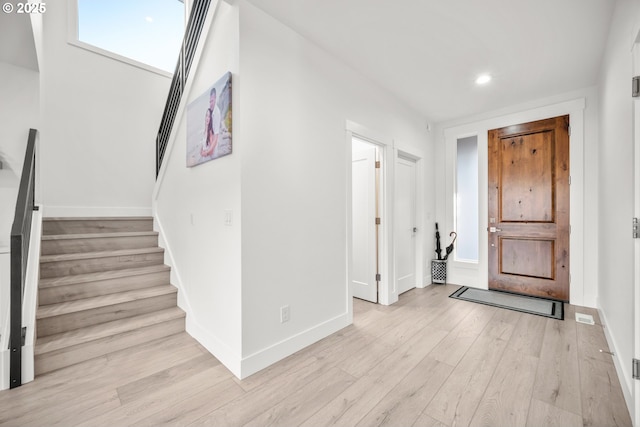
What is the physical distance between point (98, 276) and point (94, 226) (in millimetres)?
936

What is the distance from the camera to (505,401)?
5.50 feet

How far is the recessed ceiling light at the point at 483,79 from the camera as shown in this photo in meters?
3.11

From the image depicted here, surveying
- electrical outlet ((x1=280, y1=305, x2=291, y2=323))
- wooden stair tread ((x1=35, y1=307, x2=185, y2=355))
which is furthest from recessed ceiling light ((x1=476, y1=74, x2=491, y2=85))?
wooden stair tread ((x1=35, y1=307, x2=185, y2=355))

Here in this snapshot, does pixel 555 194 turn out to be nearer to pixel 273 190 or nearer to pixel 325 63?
pixel 325 63

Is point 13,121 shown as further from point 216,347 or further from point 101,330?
point 216,347

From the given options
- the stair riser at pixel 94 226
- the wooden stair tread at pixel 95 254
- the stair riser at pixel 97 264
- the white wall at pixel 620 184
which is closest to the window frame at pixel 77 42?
the stair riser at pixel 94 226

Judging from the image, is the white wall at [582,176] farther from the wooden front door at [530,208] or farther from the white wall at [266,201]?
the white wall at [266,201]

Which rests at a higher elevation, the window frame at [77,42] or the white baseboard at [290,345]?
the window frame at [77,42]

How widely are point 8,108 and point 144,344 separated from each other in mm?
2881

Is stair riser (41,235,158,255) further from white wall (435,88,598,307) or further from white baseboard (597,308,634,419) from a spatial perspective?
white wall (435,88,598,307)

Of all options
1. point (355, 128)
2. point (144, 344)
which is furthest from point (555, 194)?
point (144, 344)

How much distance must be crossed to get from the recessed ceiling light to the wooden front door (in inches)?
43.0

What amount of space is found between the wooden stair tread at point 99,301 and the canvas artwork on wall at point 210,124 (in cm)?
133

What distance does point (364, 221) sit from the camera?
368cm
